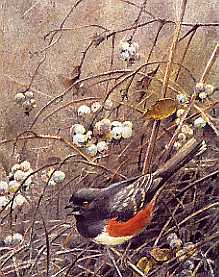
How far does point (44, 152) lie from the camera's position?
3.52 feet

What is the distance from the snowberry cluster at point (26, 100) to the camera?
3.42ft

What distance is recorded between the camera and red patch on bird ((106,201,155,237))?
1124 mm

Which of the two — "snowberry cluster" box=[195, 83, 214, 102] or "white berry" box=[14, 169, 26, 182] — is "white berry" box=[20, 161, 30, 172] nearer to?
"white berry" box=[14, 169, 26, 182]

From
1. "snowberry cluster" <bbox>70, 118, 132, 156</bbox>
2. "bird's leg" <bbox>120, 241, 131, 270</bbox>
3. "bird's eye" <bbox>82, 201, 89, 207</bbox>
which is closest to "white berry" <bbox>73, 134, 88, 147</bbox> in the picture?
"snowberry cluster" <bbox>70, 118, 132, 156</bbox>

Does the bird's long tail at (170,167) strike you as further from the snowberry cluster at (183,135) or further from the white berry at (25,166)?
the white berry at (25,166)

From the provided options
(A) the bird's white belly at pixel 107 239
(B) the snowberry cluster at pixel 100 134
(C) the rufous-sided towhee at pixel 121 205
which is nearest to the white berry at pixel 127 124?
(B) the snowberry cluster at pixel 100 134

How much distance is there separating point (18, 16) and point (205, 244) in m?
0.59

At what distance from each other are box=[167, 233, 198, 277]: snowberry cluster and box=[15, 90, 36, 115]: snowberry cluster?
0.38m

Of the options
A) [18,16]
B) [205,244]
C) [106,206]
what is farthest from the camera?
[205,244]

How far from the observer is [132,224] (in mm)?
1146

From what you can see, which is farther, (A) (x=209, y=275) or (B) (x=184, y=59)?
(A) (x=209, y=275)

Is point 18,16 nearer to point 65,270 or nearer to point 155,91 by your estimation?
point 155,91

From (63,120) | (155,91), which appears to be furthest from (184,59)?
(63,120)

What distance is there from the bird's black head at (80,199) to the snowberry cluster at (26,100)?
7.0 inches
